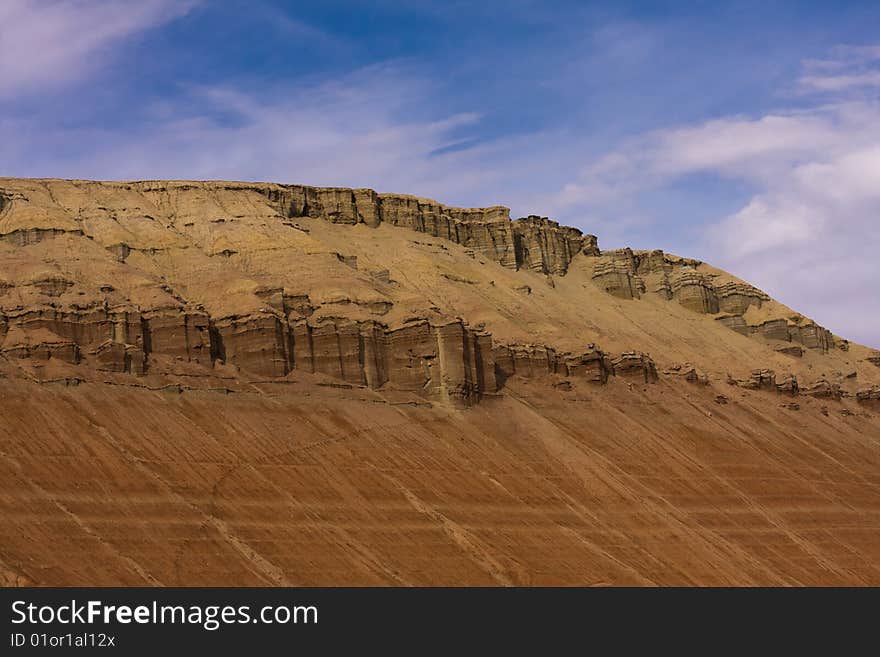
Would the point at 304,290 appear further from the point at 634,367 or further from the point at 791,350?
the point at 791,350

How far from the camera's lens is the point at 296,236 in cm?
10000

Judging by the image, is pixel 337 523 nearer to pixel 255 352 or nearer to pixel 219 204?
pixel 255 352

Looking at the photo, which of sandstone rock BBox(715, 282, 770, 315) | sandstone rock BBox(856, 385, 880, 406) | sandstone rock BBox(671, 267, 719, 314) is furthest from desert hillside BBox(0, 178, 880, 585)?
sandstone rock BBox(715, 282, 770, 315)

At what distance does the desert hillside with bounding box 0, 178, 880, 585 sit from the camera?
63.7 m

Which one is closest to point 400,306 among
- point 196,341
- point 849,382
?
point 196,341

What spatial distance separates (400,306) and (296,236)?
11.3 metres

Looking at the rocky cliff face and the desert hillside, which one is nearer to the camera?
the desert hillside

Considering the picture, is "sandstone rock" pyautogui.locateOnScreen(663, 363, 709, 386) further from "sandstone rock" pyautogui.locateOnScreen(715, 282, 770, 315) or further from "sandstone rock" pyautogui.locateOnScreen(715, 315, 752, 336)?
"sandstone rock" pyautogui.locateOnScreen(715, 282, 770, 315)

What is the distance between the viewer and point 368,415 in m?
78.3

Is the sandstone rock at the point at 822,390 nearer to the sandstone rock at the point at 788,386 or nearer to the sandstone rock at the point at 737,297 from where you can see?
the sandstone rock at the point at 788,386

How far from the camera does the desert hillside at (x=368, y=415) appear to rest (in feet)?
209

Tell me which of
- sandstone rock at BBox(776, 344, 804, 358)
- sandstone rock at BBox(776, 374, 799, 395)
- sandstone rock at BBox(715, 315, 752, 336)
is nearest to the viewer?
sandstone rock at BBox(776, 374, 799, 395)

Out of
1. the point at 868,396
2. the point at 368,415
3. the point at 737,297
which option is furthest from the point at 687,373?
the point at 737,297

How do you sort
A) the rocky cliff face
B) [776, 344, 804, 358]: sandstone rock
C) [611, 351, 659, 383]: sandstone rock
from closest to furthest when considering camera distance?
the rocky cliff face, [611, 351, 659, 383]: sandstone rock, [776, 344, 804, 358]: sandstone rock
